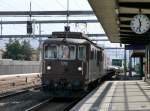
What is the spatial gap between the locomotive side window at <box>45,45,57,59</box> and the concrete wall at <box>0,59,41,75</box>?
13.6 metres

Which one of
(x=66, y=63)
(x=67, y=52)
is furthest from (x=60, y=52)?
(x=66, y=63)

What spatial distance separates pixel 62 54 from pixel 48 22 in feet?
152

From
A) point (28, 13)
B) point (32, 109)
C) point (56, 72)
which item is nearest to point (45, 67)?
point (56, 72)

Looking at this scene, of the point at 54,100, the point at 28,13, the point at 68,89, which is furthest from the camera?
the point at 28,13

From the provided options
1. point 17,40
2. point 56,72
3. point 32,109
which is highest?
point 17,40

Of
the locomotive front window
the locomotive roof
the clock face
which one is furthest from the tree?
the clock face

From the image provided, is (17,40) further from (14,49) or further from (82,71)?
(82,71)

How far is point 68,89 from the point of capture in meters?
23.0

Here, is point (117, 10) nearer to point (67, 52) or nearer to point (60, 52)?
point (67, 52)

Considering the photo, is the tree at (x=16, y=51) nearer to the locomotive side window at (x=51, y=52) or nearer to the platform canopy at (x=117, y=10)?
the platform canopy at (x=117, y=10)

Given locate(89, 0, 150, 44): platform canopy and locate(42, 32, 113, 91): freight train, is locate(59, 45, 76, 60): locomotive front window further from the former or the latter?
locate(89, 0, 150, 44): platform canopy

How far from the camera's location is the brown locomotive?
2298cm

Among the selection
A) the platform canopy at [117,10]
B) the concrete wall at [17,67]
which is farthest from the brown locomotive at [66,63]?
the concrete wall at [17,67]

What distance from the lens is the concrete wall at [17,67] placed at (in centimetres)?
4144
